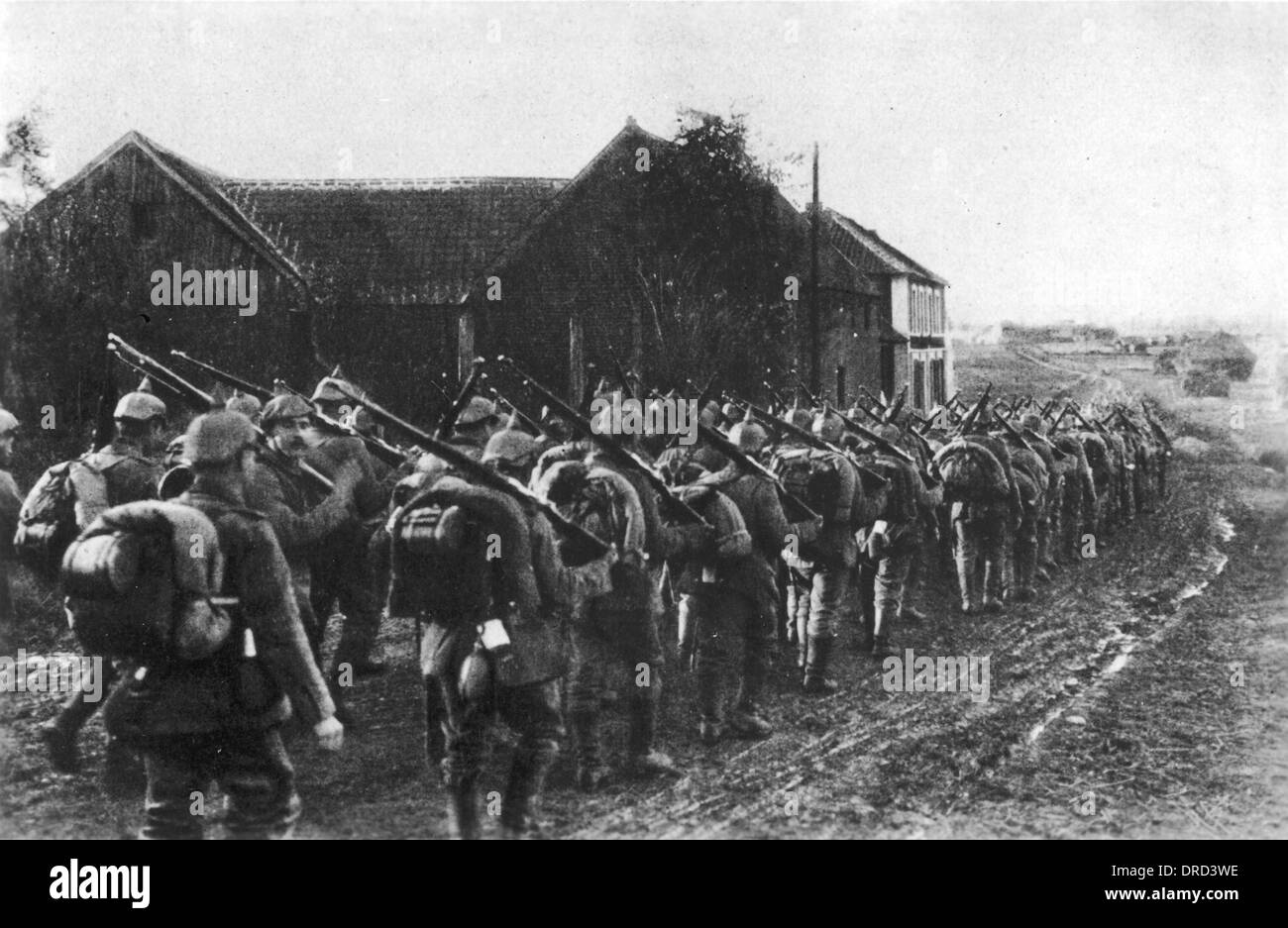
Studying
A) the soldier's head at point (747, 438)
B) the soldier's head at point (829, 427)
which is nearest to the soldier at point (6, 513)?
the soldier's head at point (747, 438)

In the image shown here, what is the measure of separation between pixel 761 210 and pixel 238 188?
195 inches

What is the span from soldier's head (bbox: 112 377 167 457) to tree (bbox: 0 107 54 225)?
2.38 metres

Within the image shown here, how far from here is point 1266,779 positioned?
7457 mm

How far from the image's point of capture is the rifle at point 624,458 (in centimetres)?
720

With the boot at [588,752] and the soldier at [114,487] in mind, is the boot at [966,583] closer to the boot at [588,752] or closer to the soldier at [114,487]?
the boot at [588,752]

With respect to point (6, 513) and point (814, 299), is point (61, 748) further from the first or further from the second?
point (814, 299)

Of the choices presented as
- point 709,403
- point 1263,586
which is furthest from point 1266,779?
point 709,403

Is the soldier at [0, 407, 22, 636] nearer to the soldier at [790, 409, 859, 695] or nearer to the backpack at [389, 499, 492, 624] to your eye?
the backpack at [389, 499, 492, 624]

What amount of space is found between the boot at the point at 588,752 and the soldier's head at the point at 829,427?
4379mm

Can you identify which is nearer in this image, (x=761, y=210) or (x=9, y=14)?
(x=9, y=14)

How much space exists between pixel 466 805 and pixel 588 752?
1283 mm

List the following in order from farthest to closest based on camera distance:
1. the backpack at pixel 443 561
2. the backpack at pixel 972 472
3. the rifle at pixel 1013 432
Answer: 1. the rifle at pixel 1013 432
2. the backpack at pixel 972 472
3. the backpack at pixel 443 561

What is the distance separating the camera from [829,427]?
34.6 ft
